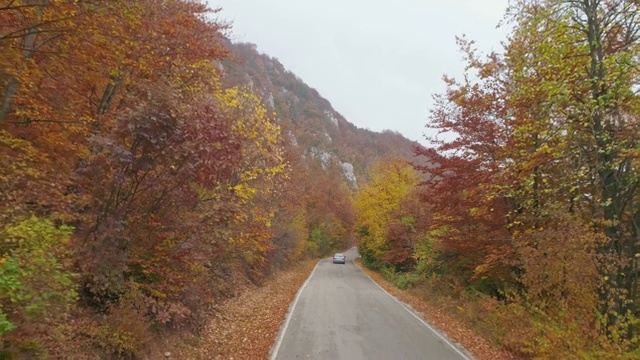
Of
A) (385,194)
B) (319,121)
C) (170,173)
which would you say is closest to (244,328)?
(170,173)

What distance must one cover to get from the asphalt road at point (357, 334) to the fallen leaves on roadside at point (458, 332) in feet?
1.33

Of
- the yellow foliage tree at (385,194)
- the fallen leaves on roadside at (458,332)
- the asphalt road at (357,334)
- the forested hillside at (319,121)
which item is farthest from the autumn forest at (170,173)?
the forested hillside at (319,121)

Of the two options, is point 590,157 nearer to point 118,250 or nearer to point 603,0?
point 603,0

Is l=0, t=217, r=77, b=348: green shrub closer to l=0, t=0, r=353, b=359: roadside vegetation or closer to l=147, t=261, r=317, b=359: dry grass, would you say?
l=0, t=0, r=353, b=359: roadside vegetation

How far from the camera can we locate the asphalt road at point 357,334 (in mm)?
9219

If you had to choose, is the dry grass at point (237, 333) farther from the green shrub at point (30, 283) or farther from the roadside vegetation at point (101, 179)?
the green shrub at point (30, 283)

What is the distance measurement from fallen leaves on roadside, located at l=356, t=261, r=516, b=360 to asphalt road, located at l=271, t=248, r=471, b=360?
0.40 metres

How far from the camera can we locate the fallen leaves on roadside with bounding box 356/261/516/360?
32.7 ft

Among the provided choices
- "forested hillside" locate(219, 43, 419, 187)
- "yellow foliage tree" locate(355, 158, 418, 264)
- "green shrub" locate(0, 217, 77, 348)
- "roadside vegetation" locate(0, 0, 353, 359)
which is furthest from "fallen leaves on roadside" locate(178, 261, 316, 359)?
"forested hillside" locate(219, 43, 419, 187)

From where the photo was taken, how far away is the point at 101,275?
6.88 meters

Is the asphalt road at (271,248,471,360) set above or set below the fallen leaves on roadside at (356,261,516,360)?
below

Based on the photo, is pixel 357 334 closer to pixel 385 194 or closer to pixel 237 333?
pixel 237 333

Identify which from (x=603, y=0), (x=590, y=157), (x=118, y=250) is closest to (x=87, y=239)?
(x=118, y=250)

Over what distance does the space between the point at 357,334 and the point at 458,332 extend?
3.40 meters
